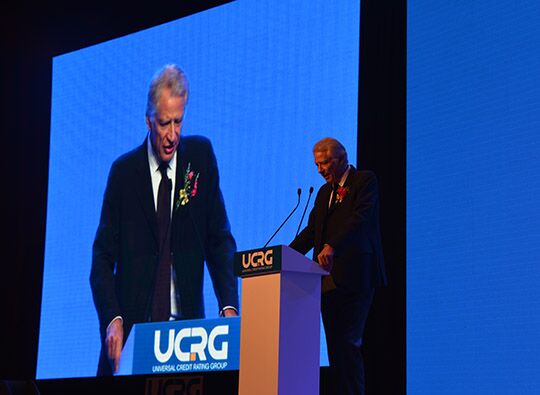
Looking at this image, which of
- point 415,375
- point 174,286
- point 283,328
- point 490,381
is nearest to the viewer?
point 283,328

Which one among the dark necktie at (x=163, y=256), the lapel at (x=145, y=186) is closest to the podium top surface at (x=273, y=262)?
the dark necktie at (x=163, y=256)

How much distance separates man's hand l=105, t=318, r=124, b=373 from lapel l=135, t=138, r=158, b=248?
24.8 inches

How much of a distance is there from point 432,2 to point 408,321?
1.61m

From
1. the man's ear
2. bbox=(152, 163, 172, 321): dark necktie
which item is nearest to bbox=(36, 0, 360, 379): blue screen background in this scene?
the man's ear

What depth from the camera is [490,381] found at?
3773 mm

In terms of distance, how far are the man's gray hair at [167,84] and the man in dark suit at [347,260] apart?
2219 millimetres

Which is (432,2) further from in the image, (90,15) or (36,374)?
(36,374)

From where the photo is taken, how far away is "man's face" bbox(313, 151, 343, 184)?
358 cm

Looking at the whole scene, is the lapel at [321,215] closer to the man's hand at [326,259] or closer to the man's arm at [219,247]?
the man's hand at [326,259]

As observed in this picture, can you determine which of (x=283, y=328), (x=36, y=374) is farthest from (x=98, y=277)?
(x=283, y=328)

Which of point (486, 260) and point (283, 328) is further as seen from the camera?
point (486, 260)

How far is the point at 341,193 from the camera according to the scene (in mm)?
3654

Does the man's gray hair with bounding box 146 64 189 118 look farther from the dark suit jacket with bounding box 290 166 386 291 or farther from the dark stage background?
the dark suit jacket with bounding box 290 166 386 291

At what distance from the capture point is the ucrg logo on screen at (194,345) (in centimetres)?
491
